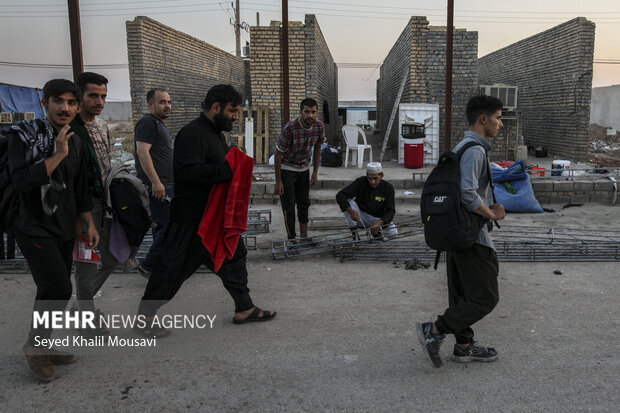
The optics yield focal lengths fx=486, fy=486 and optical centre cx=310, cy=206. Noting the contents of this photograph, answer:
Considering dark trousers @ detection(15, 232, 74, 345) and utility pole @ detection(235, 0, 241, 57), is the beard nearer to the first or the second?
dark trousers @ detection(15, 232, 74, 345)

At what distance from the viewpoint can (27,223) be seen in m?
2.69

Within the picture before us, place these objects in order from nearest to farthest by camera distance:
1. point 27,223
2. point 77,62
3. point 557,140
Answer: point 27,223, point 77,62, point 557,140

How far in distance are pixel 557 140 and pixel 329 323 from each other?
513 inches

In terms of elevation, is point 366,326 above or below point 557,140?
below

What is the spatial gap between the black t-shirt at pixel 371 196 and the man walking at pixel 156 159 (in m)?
2.14

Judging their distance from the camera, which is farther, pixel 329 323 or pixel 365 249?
pixel 365 249

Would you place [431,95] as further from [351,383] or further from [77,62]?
[351,383]

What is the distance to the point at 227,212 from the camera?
3.27m

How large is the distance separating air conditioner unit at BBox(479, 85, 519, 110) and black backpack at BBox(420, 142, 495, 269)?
12090mm

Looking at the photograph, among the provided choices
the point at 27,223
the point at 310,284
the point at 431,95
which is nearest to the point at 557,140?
the point at 431,95

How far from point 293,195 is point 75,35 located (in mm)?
3840

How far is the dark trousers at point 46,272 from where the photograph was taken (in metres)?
2.71

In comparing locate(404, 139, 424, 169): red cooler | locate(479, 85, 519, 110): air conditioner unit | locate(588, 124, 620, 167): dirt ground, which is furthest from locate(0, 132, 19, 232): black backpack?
locate(588, 124, 620, 167): dirt ground

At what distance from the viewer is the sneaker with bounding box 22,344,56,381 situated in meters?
2.77
